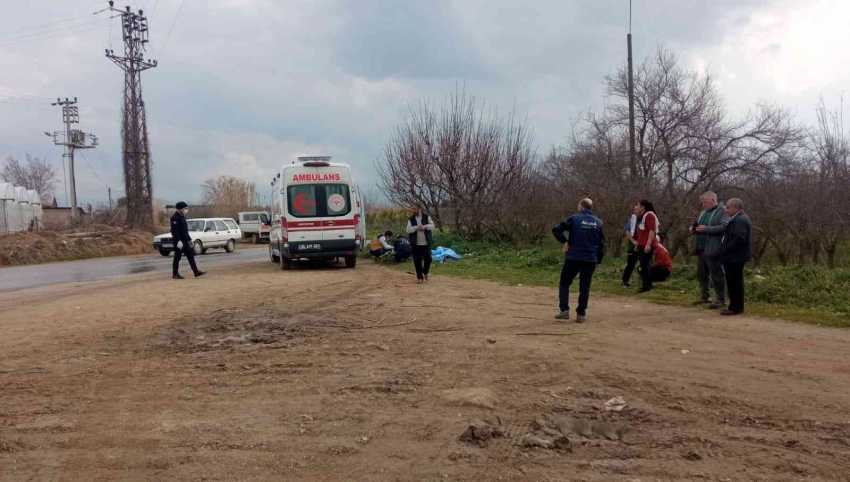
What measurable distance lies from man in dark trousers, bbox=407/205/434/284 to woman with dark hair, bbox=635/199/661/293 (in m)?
4.06

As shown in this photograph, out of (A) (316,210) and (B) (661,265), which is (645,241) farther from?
(A) (316,210)

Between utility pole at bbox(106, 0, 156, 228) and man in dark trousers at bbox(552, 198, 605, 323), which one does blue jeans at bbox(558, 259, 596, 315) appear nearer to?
man in dark trousers at bbox(552, 198, 605, 323)

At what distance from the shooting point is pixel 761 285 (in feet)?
28.8

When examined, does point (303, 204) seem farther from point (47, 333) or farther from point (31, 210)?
point (31, 210)

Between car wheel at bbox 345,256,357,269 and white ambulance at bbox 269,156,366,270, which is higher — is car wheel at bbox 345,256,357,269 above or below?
below

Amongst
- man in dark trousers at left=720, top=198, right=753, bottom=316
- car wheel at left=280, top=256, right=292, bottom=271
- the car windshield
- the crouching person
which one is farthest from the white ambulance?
the car windshield

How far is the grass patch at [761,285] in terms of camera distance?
770 cm

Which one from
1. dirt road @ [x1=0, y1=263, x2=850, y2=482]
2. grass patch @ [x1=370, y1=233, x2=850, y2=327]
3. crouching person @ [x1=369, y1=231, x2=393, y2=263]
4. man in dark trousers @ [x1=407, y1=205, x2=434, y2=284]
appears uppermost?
man in dark trousers @ [x1=407, y1=205, x2=434, y2=284]

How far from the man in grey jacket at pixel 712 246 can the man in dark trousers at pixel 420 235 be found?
513 centimetres

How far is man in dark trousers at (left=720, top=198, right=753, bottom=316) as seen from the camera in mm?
7504

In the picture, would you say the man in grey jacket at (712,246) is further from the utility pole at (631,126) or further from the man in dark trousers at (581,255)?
the utility pole at (631,126)

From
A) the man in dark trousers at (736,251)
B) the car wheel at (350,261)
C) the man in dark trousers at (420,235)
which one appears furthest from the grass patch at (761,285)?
the car wheel at (350,261)

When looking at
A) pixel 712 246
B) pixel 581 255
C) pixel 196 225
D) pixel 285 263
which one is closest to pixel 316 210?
pixel 285 263

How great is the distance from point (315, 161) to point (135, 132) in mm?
33325
